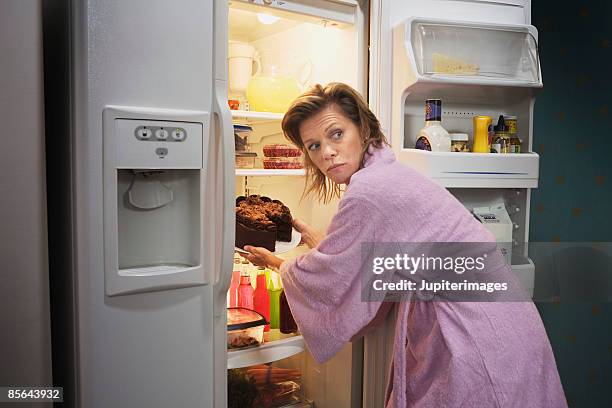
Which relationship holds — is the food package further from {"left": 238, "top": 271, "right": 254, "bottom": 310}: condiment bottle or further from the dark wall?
the dark wall

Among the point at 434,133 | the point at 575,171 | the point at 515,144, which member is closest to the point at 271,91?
the point at 434,133

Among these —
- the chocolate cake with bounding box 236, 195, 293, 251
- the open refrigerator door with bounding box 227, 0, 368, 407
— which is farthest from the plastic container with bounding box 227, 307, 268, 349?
the chocolate cake with bounding box 236, 195, 293, 251

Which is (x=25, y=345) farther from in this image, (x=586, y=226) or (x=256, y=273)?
(x=586, y=226)

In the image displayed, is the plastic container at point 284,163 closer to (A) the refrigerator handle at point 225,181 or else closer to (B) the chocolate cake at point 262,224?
(B) the chocolate cake at point 262,224

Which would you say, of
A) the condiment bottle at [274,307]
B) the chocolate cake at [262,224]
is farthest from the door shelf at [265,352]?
the chocolate cake at [262,224]

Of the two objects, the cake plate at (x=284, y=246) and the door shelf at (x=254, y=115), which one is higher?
the door shelf at (x=254, y=115)

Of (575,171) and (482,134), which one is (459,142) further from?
(575,171)

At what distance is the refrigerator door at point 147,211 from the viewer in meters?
1.30

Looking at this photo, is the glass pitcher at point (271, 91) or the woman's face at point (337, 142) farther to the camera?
the glass pitcher at point (271, 91)

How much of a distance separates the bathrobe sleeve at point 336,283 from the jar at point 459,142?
0.56m

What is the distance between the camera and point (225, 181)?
1.44 m

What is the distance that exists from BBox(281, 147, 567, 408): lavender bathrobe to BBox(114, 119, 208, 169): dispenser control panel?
0.45 meters

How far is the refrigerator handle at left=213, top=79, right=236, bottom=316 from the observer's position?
1.43 m

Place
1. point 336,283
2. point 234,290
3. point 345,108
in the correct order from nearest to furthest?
1. point 336,283
2. point 345,108
3. point 234,290
